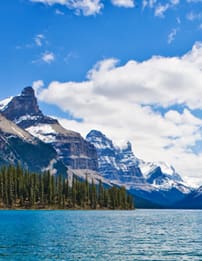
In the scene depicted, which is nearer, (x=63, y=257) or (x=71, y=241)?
(x=63, y=257)

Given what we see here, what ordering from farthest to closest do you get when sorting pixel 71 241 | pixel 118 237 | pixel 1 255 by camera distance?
pixel 118 237 → pixel 71 241 → pixel 1 255

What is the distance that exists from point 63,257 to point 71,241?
1986cm

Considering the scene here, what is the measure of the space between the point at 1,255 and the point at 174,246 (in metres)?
29.4

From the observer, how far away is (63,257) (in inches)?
2394

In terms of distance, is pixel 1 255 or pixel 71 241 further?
pixel 71 241

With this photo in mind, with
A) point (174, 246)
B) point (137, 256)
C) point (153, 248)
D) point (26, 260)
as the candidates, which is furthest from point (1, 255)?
point (174, 246)

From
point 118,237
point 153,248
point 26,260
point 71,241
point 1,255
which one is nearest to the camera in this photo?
point 26,260

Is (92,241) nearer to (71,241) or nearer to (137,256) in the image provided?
(71,241)

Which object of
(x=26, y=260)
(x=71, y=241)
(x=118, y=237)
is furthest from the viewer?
(x=118, y=237)

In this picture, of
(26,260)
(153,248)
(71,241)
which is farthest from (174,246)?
(26,260)

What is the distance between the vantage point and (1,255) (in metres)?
62.2

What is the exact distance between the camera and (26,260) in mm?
57844

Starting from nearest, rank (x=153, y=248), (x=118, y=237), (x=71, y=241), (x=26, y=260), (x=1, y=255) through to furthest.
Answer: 1. (x=26, y=260)
2. (x=1, y=255)
3. (x=153, y=248)
4. (x=71, y=241)
5. (x=118, y=237)

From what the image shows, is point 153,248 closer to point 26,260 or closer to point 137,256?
point 137,256
